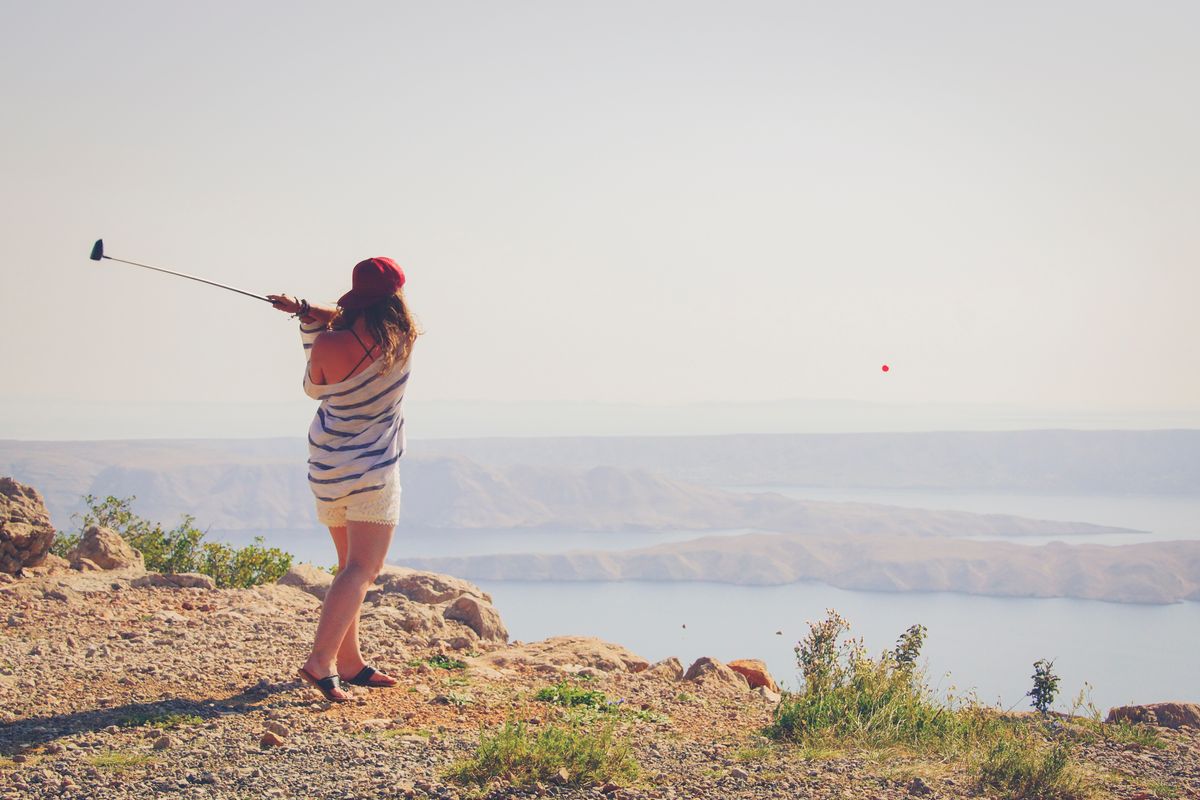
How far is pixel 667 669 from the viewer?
8578 mm

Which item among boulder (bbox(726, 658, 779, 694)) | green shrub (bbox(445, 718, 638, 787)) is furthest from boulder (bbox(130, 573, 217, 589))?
green shrub (bbox(445, 718, 638, 787))

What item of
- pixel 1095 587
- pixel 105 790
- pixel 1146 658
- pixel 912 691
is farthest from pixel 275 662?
pixel 1095 587

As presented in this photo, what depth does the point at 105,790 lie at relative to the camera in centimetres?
447

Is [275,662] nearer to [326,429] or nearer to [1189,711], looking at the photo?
[326,429]

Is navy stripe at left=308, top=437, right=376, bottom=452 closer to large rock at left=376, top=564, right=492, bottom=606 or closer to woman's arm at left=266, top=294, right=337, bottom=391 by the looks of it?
woman's arm at left=266, top=294, right=337, bottom=391

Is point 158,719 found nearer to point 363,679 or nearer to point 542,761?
point 363,679

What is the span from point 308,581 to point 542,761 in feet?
19.3

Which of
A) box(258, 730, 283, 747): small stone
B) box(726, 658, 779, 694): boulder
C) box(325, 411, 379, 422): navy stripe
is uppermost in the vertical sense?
box(325, 411, 379, 422): navy stripe

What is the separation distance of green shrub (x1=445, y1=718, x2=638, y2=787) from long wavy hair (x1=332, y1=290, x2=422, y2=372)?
2.06 metres

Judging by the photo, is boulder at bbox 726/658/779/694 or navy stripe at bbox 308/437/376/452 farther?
boulder at bbox 726/658/779/694

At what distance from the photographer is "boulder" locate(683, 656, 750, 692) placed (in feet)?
26.3

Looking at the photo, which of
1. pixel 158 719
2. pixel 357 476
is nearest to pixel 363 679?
pixel 158 719

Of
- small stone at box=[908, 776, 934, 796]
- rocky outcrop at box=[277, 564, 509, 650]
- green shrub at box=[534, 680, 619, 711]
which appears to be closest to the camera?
small stone at box=[908, 776, 934, 796]

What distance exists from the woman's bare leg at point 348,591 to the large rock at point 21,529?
4.62 metres
